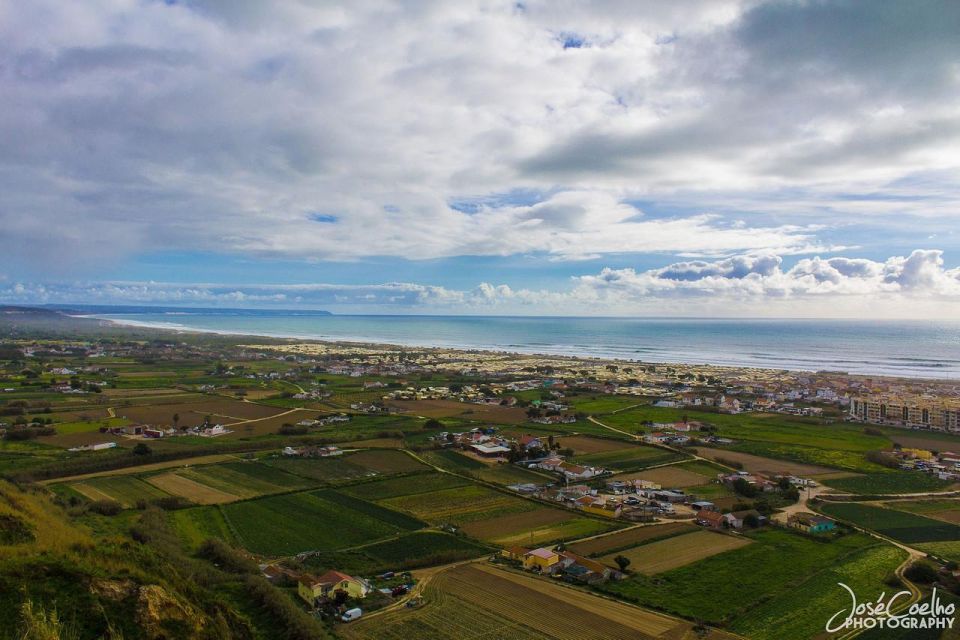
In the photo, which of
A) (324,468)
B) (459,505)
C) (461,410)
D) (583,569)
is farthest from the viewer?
(461,410)

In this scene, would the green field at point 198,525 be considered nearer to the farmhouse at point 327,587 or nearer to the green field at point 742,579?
the farmhouse at point 327,587

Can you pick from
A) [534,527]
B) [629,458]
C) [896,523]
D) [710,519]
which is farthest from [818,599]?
[629,458]

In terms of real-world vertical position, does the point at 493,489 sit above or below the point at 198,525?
above

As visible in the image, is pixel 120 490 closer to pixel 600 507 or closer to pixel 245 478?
pixel 245 478

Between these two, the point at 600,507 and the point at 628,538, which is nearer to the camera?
the point at 628,538

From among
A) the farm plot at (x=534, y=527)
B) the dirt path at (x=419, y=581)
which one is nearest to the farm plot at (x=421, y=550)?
the dirt path at (x=419, y=581)

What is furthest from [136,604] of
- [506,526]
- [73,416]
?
[73,416]

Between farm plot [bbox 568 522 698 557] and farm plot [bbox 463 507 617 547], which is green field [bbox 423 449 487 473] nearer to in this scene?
farm plot [bbox 463 507 617 547]

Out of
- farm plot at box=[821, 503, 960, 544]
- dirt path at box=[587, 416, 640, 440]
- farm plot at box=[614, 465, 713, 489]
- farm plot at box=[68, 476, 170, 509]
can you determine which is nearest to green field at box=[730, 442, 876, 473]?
dirt path at box=[587, 416, 640, 440]
